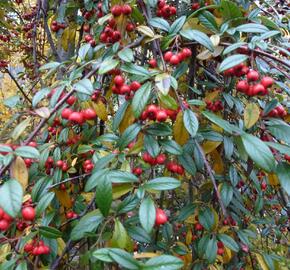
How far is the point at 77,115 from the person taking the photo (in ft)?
3.18

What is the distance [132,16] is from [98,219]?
60 cm

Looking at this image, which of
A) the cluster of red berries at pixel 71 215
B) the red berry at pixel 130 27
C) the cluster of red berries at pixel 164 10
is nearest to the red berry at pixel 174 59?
the red berry at pixel 130 27

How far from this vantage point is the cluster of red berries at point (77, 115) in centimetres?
97

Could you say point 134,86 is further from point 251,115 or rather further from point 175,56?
point 251,115

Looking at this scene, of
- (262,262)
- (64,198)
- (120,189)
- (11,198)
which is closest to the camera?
(11,198)

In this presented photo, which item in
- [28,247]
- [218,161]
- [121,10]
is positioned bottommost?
[218,161]

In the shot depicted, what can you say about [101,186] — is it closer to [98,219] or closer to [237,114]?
[98,219]

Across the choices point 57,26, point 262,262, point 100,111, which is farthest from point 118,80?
point 57,26

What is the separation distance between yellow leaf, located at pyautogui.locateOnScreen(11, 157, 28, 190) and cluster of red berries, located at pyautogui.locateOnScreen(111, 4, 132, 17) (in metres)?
0.50

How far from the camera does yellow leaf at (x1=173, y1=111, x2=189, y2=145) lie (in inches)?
38.2

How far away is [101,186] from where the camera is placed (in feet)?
2.78

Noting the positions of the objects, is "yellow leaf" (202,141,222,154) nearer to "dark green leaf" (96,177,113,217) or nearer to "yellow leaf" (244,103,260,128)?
"yellow leaf" (244,103,260,128)

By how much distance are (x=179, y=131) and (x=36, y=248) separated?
0.44 meters

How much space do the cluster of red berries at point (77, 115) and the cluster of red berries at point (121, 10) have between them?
0.29 metres
